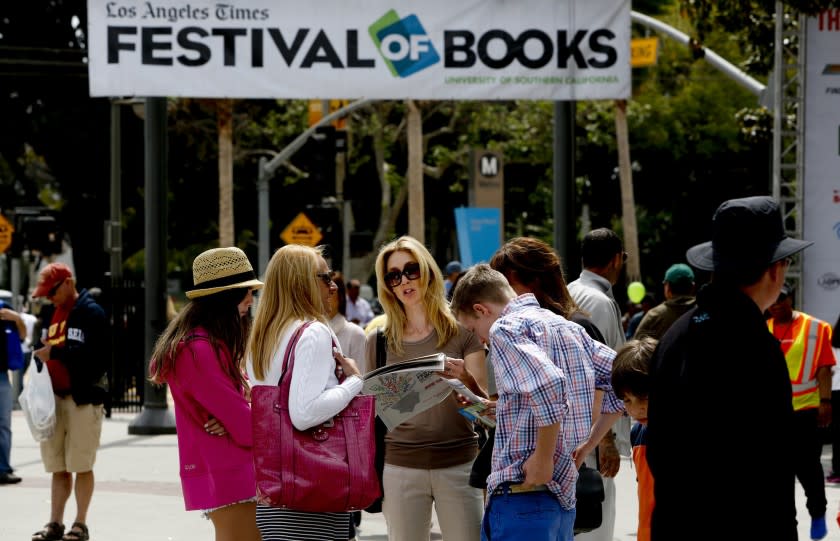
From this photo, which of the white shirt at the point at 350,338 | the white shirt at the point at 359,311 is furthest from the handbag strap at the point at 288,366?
the white shirt at the point at 359,311

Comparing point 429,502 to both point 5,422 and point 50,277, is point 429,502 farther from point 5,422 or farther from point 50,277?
point 5,422

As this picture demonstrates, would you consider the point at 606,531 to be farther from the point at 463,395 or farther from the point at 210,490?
the point at 210,490

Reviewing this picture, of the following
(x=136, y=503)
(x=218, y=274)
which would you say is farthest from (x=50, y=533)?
(x=218, y=274)

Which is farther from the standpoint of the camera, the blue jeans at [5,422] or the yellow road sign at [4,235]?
the yellow road sign at [4,235]

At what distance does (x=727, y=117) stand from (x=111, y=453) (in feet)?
102

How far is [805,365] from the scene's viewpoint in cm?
1016

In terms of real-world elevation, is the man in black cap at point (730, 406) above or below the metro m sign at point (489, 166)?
below

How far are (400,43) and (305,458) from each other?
10.3 metres

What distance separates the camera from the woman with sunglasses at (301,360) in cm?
475

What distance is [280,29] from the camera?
14.6 metres

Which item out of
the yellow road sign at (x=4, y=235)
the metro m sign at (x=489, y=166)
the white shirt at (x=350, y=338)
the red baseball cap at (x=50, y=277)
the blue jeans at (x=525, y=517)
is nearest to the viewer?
the blue jeans at (x=525, y=517)

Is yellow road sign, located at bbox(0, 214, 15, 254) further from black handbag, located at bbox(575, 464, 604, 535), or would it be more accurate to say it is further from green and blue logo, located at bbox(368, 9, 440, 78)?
black handbag, located at bbox(575, 464, 604, 535)

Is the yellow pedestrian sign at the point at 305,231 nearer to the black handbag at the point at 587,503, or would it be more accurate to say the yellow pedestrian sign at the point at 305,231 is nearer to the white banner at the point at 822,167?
the white banner at the point at 822,167

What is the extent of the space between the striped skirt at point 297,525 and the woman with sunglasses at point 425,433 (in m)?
0.68
